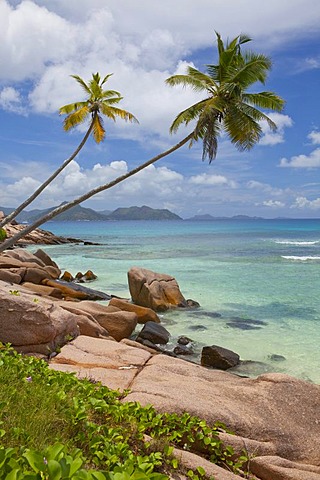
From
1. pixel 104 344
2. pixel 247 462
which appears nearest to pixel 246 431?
pixel 247 462

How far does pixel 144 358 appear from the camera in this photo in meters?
8.30

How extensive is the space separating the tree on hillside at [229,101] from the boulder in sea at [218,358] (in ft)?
22.9

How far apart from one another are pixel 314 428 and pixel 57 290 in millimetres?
13488

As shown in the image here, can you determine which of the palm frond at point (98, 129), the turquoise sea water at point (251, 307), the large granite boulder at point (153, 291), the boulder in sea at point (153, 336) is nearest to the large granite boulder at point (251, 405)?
the turquoise sea water at point (251, 307)

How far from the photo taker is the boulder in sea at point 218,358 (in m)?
11.3

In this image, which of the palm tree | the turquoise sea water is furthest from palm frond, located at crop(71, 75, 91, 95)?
the turquoise sea water

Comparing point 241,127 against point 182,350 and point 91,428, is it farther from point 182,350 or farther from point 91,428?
point 91,428

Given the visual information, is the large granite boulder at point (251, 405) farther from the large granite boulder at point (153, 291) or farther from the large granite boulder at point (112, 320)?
the large granite boulder at point (153, 291)

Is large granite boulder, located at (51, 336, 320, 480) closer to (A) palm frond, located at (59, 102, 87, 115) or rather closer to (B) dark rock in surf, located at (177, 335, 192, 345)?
(B) dark rock in surf, located at (177, 335, 192, 345)

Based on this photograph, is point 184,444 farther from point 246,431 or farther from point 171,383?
point 171,383

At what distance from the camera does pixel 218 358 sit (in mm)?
11414

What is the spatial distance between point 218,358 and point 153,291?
25.8 feet

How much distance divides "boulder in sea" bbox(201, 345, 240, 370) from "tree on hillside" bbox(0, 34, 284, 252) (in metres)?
6.98

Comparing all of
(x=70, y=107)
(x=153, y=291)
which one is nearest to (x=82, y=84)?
(x=70, y=107)
